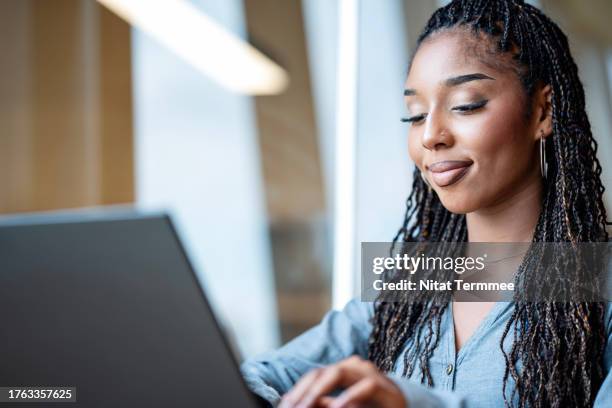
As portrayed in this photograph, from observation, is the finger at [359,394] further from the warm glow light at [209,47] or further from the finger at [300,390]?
the warm glow light at [209,47]

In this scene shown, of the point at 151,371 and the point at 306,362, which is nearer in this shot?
the point at 151,371

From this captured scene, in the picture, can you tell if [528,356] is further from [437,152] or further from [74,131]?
[74,131]

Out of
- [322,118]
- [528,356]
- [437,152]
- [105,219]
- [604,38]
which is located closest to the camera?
[105,219]

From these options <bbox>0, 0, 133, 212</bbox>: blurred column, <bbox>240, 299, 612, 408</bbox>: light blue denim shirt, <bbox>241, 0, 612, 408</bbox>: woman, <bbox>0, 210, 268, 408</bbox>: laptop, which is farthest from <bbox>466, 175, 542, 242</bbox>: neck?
<bbox>0, 0, 133, 212</bbox>: blurred column

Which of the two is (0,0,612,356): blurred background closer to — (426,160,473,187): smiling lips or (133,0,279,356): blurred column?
(133,0,279,356): blurred column

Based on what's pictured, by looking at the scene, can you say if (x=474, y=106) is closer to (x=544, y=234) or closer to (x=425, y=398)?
(x=544, y=234)

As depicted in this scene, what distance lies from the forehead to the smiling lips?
126mm

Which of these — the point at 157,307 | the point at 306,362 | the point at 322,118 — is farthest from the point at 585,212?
the point at 322,118

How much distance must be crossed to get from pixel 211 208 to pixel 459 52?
75.1 inches

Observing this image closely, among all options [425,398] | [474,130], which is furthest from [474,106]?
[425,398]

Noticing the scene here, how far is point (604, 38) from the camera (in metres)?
1.84

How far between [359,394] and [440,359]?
44 cm

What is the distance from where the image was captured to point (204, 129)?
9.33ft

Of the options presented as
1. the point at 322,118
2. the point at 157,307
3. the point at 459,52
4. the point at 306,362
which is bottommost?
the point at 306,362
